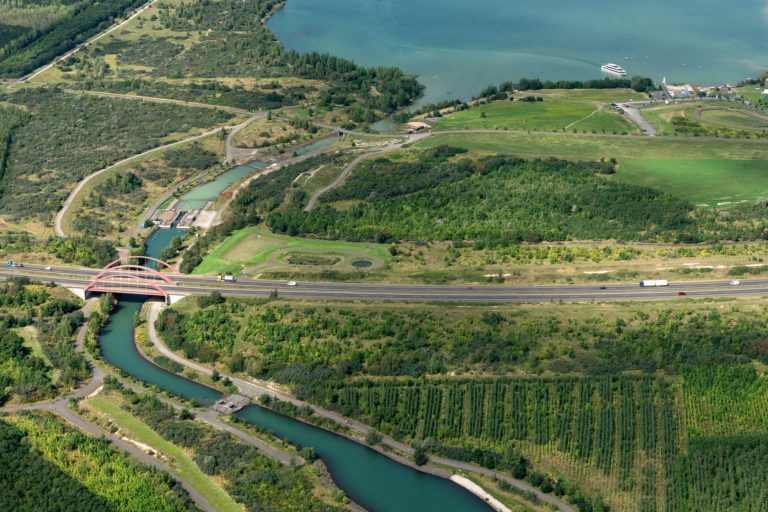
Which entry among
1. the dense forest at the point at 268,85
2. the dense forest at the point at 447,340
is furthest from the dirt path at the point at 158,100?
the dense forest at the point at 447,340

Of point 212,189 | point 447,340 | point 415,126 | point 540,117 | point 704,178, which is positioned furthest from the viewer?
point 540,117

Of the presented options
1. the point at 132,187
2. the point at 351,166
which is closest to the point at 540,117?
the point at 351,166

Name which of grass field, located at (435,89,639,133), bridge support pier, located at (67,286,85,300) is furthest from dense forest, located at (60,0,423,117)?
bridge support pier, located at (67,286,85,300)

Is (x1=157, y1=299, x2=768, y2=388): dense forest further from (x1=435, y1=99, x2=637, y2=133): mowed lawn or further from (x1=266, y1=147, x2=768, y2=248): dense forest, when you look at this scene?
(x1=435, y1=99, x2=637, y2=133): mowed lawn

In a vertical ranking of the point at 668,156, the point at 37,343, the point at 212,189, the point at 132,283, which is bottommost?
the point at 37,343

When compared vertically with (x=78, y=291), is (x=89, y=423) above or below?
below

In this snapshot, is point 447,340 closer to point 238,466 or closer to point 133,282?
point 238,466

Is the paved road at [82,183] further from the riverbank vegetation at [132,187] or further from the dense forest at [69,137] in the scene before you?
the dense forest at [69,137]
